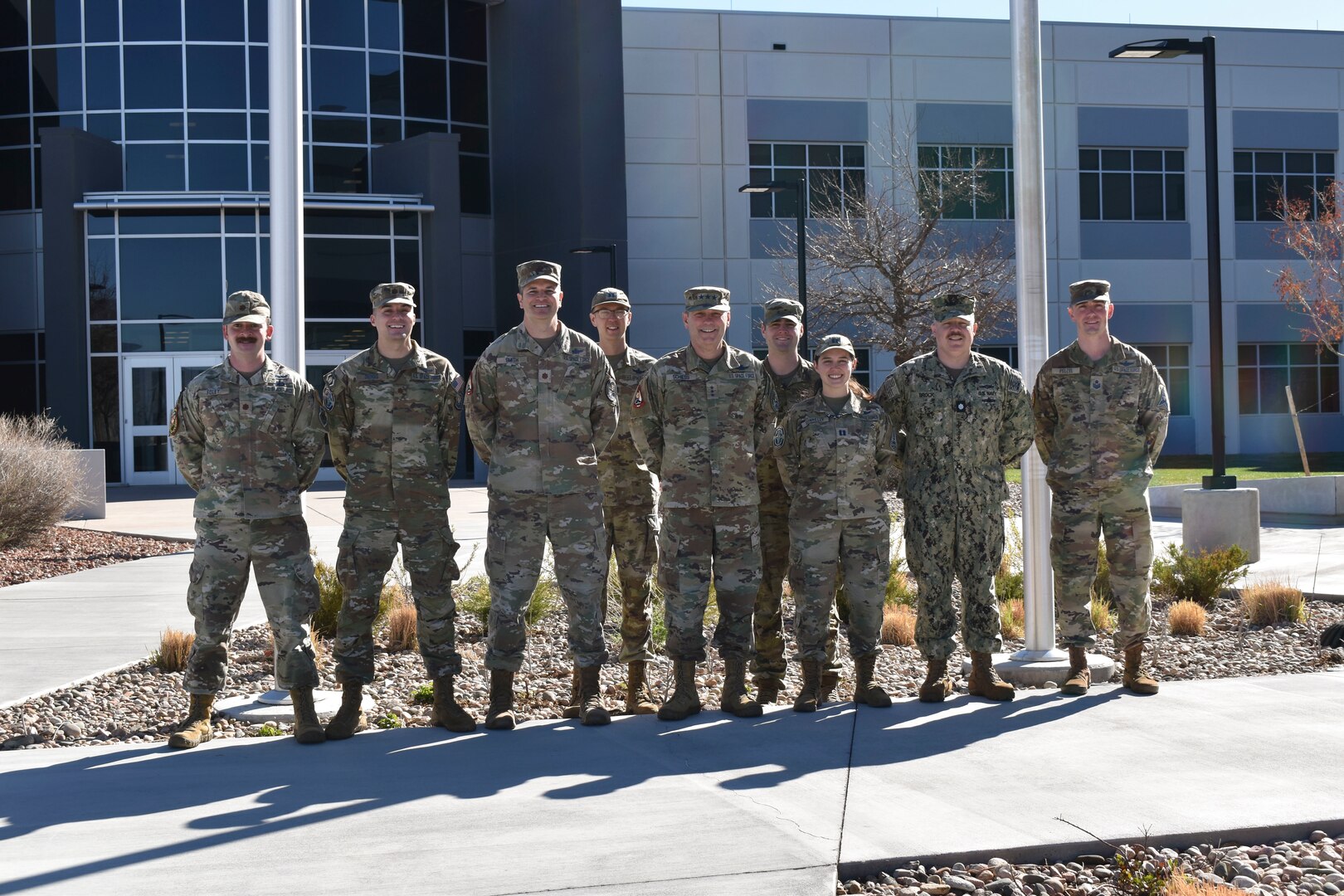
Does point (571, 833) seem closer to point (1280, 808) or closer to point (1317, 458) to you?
point (1280, 808)

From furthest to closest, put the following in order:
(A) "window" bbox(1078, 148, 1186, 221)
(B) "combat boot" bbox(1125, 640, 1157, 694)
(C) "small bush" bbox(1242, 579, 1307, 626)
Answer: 1. (A) "window" bbox(1078, 148, 1186, 221)
2. (C) "small bush" bbox(1242, 579, 1307, 626)
3. (B) "combat boot" bbox(1125, 640, 1157, 694)

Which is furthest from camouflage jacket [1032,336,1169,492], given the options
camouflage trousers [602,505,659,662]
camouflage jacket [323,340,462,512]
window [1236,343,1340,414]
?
window [1236,343,1340,414]

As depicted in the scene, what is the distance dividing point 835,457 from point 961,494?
72 cm

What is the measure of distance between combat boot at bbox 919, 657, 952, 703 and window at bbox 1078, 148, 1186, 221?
31144 mm

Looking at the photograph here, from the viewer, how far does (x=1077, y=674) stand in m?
7.36

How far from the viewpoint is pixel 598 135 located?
30281mm

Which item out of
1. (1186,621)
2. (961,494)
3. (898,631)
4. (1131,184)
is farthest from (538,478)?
(1131,184)

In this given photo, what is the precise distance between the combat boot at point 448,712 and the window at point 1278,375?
34.7 meters

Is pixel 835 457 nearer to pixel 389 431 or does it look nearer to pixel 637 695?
pixel 637 695

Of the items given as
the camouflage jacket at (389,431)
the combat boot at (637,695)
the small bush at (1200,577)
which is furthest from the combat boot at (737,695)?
the small bush at (1200,577)

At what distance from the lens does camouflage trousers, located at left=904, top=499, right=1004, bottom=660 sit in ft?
22.7

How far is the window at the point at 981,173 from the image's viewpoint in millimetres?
33281

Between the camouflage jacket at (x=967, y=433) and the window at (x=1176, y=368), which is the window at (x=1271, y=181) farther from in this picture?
the camouflage jacket at (x=967, y=433)

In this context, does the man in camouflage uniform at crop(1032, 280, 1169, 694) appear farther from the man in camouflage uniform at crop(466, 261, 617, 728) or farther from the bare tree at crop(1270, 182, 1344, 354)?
the bare tree at crop(1270, 182, 1344, 354)
